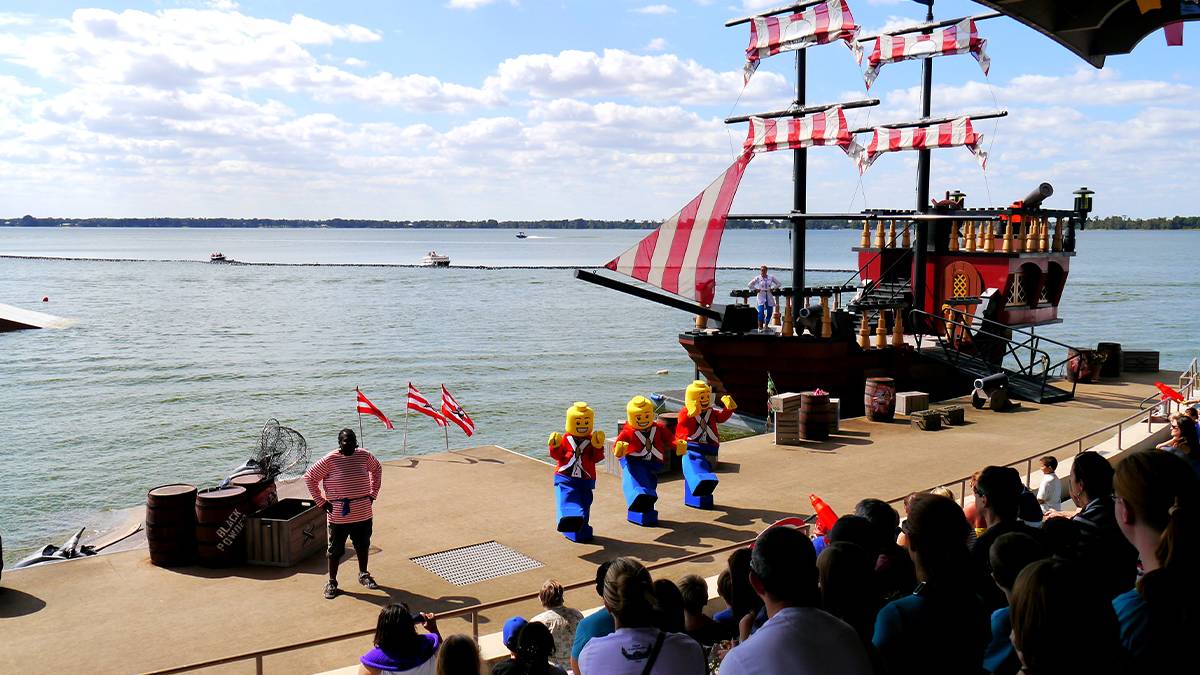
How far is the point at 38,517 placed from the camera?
2144 cm

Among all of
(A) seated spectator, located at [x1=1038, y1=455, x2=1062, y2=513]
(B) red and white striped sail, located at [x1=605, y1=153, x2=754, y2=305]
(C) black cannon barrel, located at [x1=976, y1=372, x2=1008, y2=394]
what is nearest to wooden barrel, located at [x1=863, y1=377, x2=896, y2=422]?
(C) black cannon barrel, located at [x1=976, y1=372, x2=1008, y2=394]

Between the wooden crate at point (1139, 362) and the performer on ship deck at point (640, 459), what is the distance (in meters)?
19.9

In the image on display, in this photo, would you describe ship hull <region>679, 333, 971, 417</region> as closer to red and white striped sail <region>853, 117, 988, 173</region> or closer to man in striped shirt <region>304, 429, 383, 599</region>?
Answer: red and white striped sail <region>853, 117, 988, 173</region>

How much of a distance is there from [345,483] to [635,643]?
6.47 m

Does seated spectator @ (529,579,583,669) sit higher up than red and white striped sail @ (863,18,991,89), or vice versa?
red and white striped sail @ (863,18,991,89)

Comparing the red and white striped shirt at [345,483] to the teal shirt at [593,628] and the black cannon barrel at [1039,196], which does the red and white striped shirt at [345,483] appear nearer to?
the teal shirt at [593,628]

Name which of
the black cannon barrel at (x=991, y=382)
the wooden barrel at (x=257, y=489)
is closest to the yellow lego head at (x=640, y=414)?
the wooden barrel at (x=257, y=489)

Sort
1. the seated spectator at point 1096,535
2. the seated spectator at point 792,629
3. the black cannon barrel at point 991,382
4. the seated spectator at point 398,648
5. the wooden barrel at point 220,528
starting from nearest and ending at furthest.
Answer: the seated spectator at point 792,629, the seated spectator at point 1096,535, the seated spectator at point 398,648, the wooden barrel at point 220,528, the black cannon barrel at point 991,382

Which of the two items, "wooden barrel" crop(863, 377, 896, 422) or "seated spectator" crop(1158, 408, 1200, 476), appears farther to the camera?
"wooden barrel" crop(863, 377, 896, 422)

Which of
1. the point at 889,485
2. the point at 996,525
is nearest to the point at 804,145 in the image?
the point at 889,485

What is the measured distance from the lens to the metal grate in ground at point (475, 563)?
35.2ft

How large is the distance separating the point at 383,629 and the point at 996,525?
338 centimetres

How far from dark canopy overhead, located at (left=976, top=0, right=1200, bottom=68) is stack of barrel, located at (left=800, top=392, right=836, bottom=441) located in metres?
10.8

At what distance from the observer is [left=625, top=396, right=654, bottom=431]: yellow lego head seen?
12.9 metres
